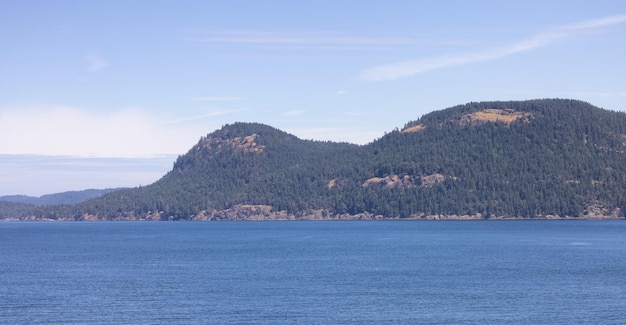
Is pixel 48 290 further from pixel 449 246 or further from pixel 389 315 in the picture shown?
pixel 449 246

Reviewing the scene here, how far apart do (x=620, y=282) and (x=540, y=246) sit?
6071 cm

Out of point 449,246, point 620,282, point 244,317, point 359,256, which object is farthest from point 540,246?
point 244,317

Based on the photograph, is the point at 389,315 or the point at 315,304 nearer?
the point at 389,315

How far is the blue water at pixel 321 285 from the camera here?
75250mm

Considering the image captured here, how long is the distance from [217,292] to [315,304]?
13.9m

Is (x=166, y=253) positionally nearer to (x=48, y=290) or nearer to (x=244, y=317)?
(x=48, y=290)

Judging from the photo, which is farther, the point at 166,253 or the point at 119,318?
the point at 166,253

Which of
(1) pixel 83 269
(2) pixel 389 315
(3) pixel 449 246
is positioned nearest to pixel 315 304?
(2) pixel 389 315

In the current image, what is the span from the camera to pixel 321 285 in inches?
3770

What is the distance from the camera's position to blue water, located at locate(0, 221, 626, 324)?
75.2 metres

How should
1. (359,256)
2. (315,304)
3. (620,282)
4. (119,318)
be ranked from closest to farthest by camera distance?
(119,318) → (315,304) → (620,282) → (359,256)

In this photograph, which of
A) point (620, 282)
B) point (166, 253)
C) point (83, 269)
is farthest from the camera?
point (166, 253)

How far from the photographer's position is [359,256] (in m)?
136

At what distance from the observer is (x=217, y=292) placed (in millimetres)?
90562
